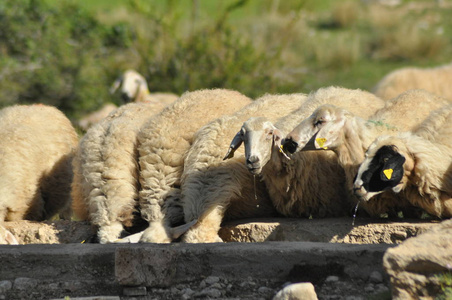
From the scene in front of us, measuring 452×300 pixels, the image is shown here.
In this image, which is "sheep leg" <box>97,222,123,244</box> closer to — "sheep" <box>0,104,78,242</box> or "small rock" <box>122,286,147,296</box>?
"sheep" <box>0,104,78,242</box>

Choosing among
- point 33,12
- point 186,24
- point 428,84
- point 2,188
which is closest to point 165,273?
point 2,188

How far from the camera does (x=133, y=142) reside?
7.12 m

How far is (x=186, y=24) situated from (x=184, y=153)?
1288 cm

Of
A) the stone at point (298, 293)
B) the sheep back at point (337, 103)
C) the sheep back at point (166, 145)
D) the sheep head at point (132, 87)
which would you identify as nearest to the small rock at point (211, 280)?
the stone at point (298, 293)

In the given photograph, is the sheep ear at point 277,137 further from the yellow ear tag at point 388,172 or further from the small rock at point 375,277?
the small rock at point 375,277

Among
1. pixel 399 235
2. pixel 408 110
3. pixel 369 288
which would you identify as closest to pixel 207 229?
pixel 399 235

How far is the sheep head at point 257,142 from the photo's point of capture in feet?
19.1

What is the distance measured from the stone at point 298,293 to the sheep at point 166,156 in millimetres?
2019

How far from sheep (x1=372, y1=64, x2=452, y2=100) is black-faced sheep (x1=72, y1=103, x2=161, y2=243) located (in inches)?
235

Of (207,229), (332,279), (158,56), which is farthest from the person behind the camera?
(158,56)

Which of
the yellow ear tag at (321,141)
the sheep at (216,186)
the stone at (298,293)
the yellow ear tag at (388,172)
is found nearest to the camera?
the stone at (298,293)

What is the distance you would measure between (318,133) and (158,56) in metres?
10.8

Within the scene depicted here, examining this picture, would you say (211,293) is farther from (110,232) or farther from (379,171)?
(110,232)

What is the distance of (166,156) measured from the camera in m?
6.86
